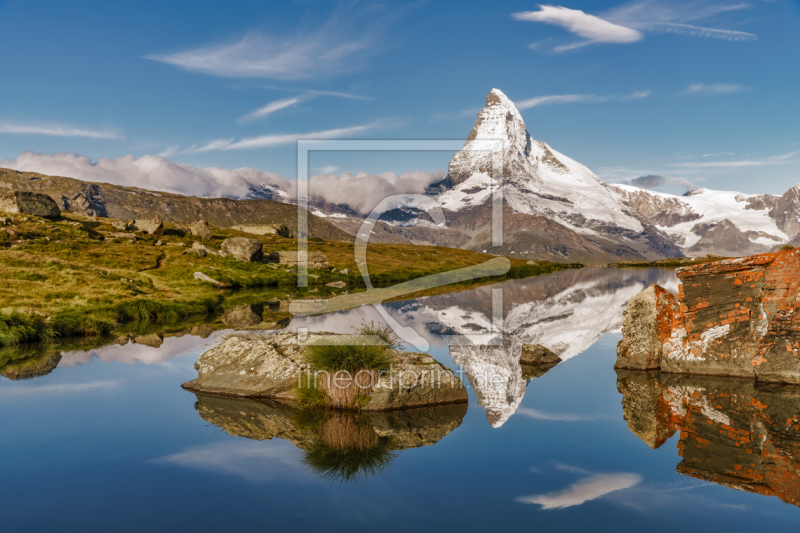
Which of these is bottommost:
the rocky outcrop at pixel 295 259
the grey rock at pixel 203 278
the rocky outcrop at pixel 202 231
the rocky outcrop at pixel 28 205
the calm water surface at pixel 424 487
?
the calm water surface at pixel 424 487

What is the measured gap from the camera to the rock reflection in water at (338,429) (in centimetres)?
1036

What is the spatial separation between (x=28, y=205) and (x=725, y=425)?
350 ft

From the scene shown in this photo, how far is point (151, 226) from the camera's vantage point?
9125 cm

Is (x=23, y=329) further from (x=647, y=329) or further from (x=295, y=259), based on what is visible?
(x=295, y=259)

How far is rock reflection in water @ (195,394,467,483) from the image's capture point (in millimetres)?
10359

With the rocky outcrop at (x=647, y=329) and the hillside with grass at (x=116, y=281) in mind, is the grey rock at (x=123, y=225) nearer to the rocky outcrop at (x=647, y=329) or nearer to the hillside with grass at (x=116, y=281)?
the hillside with grass at (x=116, y=281)

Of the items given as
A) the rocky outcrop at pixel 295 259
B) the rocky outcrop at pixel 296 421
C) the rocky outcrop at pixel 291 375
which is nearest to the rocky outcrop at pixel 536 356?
the rocky outcrop at pixel 291 375

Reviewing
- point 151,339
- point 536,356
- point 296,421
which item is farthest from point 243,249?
point 296,421

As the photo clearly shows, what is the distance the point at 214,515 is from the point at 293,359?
737cm

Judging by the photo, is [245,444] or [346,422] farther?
[346,422]

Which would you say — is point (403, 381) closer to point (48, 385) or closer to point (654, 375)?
point (654, 375)

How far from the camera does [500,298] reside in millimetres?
57062

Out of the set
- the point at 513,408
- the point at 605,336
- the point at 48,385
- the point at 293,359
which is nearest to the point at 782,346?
the point at 513,408

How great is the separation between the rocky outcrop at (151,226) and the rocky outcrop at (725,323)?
87.3 m
